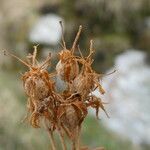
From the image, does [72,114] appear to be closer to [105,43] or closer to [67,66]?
[67,66]

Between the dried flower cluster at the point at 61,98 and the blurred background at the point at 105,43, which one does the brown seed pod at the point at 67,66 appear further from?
the blurred background at the point at 105,43

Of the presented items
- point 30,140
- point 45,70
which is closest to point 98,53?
point 30,140

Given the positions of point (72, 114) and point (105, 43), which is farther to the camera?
point (105, 43)

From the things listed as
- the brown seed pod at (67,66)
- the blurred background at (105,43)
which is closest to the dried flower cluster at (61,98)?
the brown seed pod at (67,66)

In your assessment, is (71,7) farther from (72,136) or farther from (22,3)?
(72,136)

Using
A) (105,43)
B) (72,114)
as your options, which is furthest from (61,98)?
(105,43)

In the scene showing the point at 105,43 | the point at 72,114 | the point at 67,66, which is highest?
the point at 105,43
